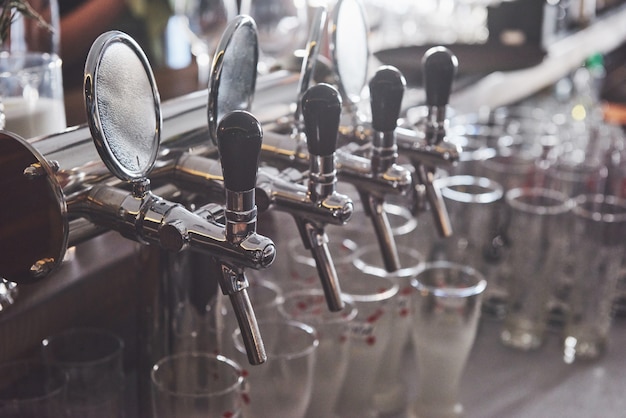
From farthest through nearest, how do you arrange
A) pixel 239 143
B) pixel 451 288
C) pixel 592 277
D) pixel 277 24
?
pixel 277 24 → pixel 592 277 → pixel 451 288 → pixel 239 143

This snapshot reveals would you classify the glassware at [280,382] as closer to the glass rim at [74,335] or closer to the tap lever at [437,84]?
the glass rim at [74,335]

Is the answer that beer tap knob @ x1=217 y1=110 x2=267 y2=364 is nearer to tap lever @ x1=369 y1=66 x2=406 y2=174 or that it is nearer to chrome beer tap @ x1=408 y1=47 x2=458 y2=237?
tap lever @ x1=369 y1=66 x2=406 y2=174

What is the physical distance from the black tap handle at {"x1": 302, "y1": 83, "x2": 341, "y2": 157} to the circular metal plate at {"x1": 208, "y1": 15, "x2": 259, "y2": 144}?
0.27ft

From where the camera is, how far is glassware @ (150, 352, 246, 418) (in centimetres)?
68

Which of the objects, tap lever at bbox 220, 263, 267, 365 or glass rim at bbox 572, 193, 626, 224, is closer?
tap lever at bbox 220, 263, 267, 365

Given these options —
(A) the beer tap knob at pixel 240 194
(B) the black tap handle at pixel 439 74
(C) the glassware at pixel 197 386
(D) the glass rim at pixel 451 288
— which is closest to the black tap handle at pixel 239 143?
(A) the beer tap knob at pixel 240 194

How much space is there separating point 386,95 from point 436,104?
0.41 ft

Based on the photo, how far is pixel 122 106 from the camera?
2.00 feet

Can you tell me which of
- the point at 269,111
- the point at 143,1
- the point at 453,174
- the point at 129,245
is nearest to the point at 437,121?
the point at 269,111

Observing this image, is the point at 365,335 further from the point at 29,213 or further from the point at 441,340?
the point at 29,213

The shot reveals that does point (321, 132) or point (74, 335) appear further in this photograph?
point (74, 335)

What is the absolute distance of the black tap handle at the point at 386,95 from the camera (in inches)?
29.4

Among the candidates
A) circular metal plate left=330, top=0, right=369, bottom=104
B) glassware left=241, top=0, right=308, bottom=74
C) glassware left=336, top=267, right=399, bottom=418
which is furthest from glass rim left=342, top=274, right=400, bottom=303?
glassware left=241, top=0, right=308, bottom=74

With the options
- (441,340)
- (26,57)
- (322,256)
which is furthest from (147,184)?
(441,340)
